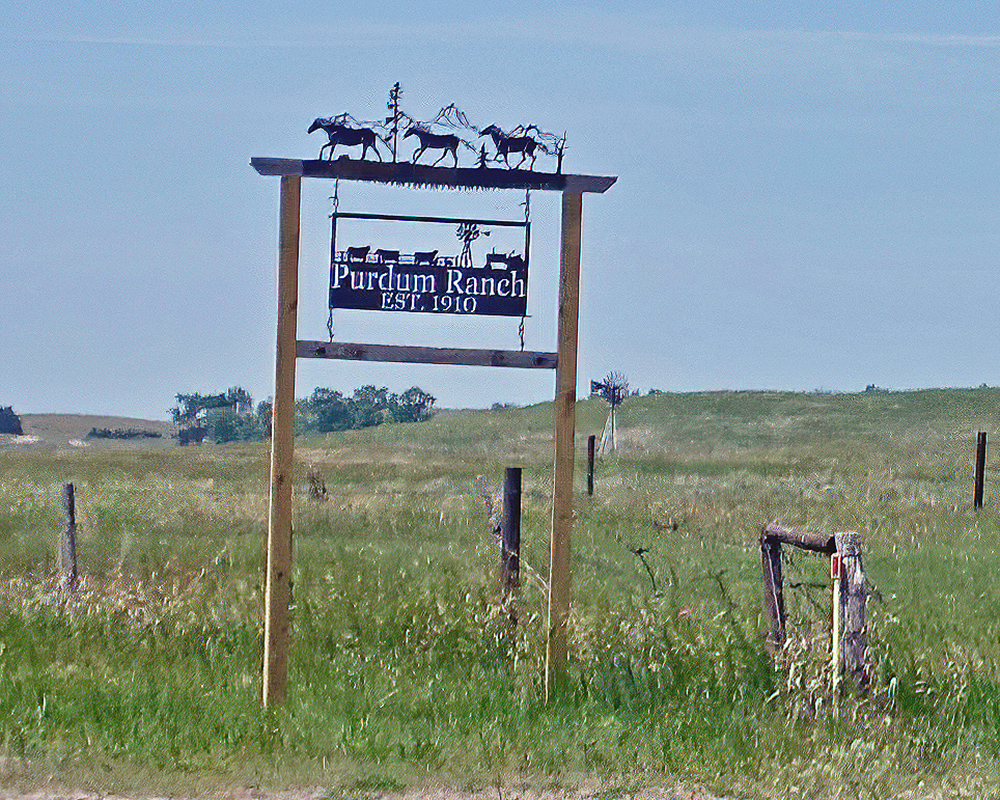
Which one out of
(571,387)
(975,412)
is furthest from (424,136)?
(975,412)

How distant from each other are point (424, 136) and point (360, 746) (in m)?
3.77

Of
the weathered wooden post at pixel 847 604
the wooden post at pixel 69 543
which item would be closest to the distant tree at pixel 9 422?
the wooden post at pixel 69 543

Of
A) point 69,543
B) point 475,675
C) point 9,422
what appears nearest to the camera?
point 475,675

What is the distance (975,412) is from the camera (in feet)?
295

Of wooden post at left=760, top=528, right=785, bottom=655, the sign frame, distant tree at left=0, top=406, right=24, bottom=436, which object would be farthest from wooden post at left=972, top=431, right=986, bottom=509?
distant tree at left=0, top=406, right=24, bottom=436

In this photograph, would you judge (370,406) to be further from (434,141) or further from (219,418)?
(434,141)

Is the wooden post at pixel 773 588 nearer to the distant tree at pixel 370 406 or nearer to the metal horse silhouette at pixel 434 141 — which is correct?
the metal horse silhouette at pixel 434 141

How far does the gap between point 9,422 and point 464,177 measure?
11646 centimetres

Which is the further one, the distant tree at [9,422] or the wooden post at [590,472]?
the distant tree at [9,422]

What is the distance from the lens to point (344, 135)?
7562mm

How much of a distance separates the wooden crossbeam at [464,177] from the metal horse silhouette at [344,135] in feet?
0.34

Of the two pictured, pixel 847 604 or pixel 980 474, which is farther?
pixel 980 474

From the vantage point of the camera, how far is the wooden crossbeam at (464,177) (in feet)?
24.8

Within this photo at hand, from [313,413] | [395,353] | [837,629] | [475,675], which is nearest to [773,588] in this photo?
[837,629]
